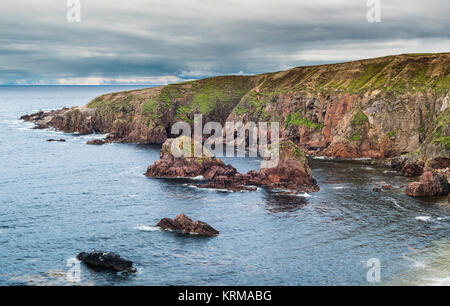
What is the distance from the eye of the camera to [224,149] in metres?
186

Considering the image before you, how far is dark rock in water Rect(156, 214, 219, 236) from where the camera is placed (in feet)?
272

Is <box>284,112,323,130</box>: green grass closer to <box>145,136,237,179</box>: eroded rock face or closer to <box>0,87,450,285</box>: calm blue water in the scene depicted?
<box>0,87,450,285</box>: calm blue water

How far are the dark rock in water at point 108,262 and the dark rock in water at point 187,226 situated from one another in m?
17.1

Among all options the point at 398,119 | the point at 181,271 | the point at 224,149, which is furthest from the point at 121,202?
the point at 398,119

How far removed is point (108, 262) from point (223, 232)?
24409 millimetres

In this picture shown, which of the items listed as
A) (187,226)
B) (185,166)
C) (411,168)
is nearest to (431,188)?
(411,168)

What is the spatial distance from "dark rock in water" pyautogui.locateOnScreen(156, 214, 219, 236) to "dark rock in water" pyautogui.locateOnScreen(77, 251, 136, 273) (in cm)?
1709

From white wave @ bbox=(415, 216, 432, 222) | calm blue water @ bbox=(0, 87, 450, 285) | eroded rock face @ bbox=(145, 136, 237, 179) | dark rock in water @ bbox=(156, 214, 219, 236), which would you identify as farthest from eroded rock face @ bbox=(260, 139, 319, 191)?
dark rock in water @ bbox=(156, 214, 219, 236)

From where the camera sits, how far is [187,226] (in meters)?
83.8

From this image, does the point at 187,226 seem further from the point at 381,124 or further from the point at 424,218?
the point at 381,124

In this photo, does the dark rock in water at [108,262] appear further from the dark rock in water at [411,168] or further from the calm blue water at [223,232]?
the dark rock in water at [411,168]

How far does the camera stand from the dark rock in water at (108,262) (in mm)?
66562

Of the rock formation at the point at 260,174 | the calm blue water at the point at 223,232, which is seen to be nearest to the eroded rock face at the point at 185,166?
the rock formation at the point at 260,174
